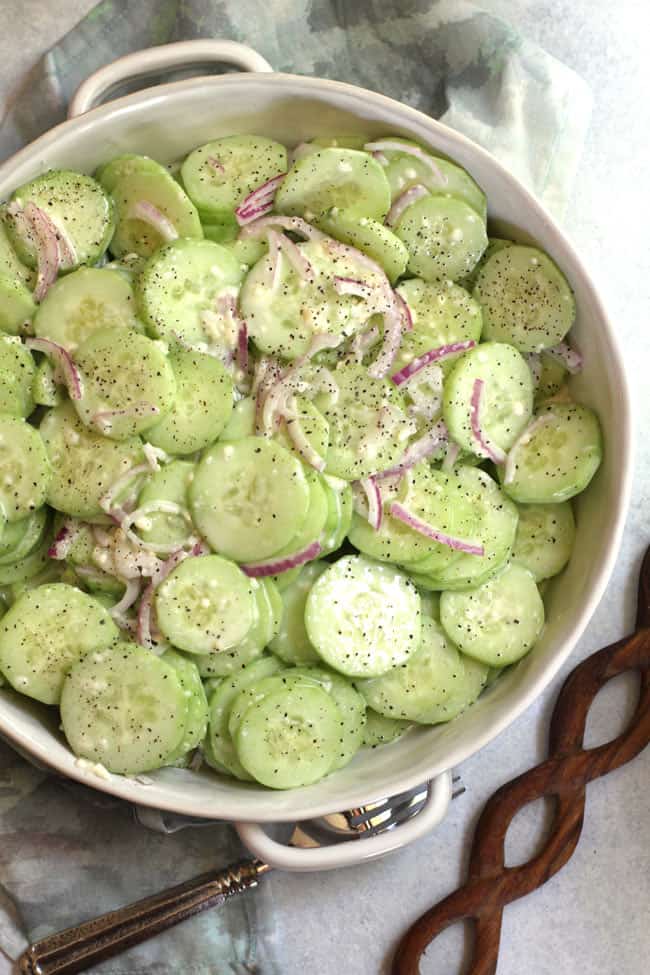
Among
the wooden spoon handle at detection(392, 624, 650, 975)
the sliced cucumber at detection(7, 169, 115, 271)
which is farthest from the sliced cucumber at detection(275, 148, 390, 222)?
the wooden spoon handle at detection(392, 624, 650, 975)

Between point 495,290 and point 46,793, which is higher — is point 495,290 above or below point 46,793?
above

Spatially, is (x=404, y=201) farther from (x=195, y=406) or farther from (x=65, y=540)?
(x=65, y=540)

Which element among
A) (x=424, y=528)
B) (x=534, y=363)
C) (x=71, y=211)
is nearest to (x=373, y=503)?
(x=424, y=528)

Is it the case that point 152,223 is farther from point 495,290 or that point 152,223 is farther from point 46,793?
point 46,793

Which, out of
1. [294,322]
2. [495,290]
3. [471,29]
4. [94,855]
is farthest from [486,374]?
[94,855]

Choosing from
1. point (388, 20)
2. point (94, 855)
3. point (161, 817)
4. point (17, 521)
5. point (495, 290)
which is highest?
point (388, 20)

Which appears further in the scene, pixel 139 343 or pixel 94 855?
pixel 94 855

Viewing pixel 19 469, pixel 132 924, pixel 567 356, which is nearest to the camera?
pixel 19 469
